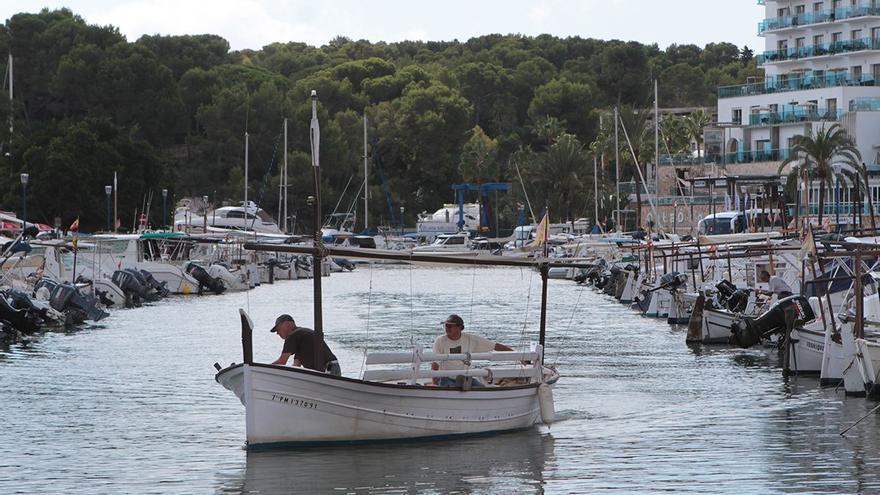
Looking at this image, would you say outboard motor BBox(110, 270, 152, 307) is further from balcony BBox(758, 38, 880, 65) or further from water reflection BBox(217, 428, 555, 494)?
balcony BBox(758, 38, 880, 65)

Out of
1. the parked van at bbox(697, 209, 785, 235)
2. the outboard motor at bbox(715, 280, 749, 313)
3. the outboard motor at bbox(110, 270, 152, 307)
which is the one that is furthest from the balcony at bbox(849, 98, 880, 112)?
the outboard motor at bbox(715, 280, 749, 313)

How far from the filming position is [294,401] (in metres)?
24.8

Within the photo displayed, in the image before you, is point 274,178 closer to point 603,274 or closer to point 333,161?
point 333,161

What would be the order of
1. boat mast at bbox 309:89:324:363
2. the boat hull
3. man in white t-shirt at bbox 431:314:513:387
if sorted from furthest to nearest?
man in white t-shirt at bbox 431:314:513:387, boat mast at bbox 309:89:324:363, the boat hull

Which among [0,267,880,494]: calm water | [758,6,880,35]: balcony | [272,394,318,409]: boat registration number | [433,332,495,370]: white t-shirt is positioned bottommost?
[0,267,880,494]: calm water

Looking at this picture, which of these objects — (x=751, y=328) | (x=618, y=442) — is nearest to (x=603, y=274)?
(x=751, y=328)

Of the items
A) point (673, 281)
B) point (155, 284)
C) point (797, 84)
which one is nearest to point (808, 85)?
point (797, 84)

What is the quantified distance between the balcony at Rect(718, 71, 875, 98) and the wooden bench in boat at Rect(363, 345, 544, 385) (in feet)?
326

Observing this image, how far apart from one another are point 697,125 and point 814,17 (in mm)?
18735

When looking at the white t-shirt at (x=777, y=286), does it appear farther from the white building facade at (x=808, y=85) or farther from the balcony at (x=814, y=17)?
the balcony at (x=814, y=17)

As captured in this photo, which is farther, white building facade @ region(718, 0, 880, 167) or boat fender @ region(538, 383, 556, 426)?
white building facade @ region(718, 0, 880, 167)

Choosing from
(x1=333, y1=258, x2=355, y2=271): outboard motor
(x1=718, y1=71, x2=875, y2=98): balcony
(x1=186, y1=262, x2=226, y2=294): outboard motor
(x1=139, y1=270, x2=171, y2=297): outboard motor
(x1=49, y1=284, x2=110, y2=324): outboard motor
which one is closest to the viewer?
(x1=49, y1=284, x2=110, y2=324): outboard motor

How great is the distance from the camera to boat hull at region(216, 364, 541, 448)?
80.1ft

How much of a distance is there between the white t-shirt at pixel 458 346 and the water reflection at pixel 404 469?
53.4 inches
